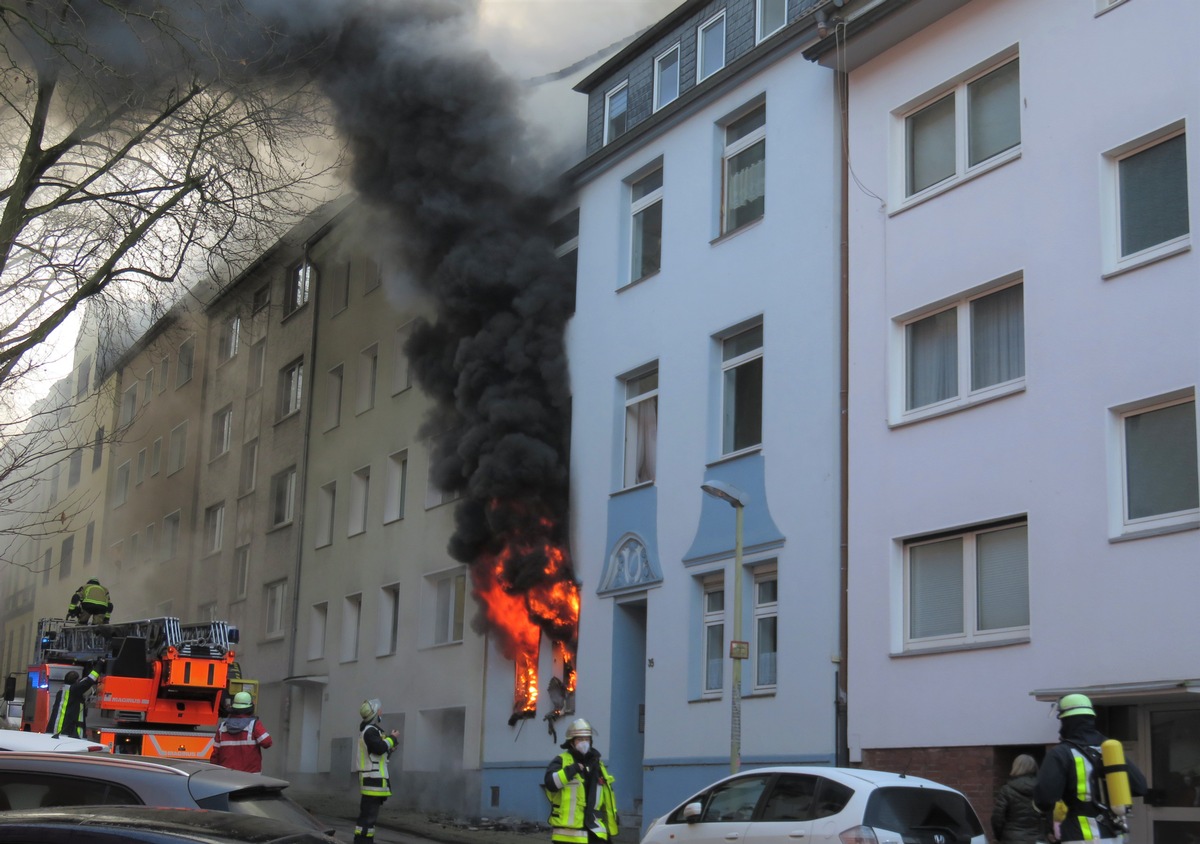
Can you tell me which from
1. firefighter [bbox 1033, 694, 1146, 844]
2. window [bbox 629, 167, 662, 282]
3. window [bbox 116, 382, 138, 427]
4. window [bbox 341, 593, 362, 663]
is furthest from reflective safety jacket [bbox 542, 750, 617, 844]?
window [bbox 116, 382, 138, 427]

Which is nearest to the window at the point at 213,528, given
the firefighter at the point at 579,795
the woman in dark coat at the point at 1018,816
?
the firefighter at the point at 579,795

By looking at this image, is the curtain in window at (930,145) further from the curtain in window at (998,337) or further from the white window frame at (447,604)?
the white window frame at (447,604)

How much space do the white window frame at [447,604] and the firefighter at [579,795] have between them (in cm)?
1348

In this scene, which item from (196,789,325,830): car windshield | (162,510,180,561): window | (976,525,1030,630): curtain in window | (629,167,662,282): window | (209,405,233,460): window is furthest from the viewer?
(162,510,180,561): window

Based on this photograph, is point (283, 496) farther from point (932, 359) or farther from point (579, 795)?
point (579, 795)

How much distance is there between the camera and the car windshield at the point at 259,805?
642cm

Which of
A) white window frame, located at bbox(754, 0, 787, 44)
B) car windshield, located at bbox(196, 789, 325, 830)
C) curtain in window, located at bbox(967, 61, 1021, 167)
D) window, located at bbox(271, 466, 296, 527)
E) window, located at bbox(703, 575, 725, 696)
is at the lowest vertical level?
car windshield, located at bbox(196, 789, 325, 830)

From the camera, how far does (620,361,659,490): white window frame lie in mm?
21328

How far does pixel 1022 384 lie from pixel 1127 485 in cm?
168

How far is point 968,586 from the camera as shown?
49.3 ft

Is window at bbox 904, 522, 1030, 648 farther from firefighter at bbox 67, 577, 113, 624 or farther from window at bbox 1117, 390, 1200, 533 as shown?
firefighter at bbox 67, 577, 113, 624

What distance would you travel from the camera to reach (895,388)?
16469 mm

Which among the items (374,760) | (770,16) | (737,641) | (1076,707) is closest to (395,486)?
(770,16)

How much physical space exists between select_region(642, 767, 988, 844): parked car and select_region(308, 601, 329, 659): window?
20.5 metres
